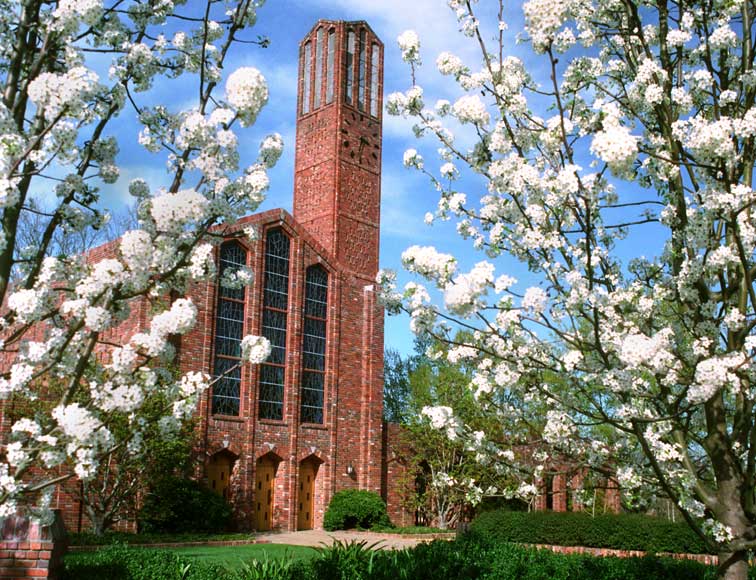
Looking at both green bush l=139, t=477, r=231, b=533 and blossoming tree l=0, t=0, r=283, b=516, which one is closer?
blossoming tree l=0, t=0, r=283, b=516

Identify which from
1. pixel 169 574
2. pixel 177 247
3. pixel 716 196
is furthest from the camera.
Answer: pixel 169 574

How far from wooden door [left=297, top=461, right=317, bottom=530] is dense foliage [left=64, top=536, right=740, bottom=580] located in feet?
47.5

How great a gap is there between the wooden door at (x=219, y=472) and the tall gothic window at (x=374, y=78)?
43.4 ft

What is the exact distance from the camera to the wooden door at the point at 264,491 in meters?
22.5

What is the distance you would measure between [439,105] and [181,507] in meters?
16.7

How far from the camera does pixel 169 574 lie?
27.8ft

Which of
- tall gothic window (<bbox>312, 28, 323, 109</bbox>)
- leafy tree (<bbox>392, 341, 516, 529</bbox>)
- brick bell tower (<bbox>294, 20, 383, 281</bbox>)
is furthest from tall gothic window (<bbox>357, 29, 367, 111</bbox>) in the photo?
leafy tree (<bbox>392, 341, 516, 529</bbox>)

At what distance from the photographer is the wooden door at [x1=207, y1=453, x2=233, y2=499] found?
2161 cm

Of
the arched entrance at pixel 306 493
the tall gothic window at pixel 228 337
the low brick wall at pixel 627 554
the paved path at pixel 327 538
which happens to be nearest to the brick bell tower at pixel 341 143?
the tall gothic window at pixel 228 337

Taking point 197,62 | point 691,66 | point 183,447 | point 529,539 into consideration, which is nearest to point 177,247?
point 197,62

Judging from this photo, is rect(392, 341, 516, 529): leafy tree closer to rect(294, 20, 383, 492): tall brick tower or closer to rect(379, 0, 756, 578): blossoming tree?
rect(294, 20, 383, 492): tall brick tower

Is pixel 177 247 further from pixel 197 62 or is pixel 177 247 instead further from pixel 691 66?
pixel 691 66

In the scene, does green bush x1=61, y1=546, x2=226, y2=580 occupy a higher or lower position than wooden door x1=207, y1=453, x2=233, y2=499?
lower

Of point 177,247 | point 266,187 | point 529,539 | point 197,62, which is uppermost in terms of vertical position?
point 197,62
